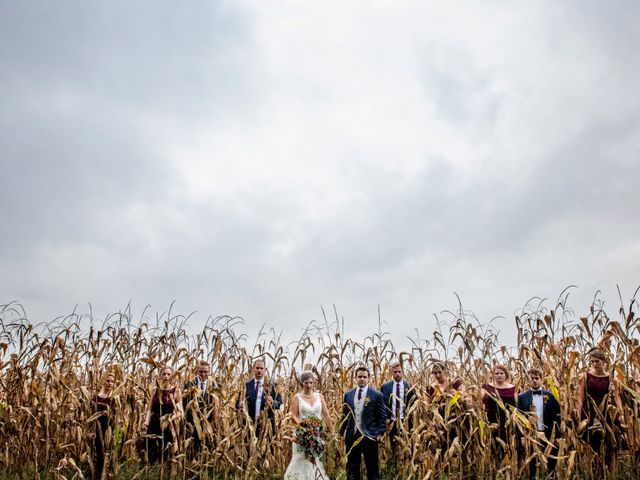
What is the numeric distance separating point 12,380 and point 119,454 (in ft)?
5.99

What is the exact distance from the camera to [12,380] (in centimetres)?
711

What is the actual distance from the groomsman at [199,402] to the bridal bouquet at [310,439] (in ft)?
4.00

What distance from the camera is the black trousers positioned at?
21.1ft

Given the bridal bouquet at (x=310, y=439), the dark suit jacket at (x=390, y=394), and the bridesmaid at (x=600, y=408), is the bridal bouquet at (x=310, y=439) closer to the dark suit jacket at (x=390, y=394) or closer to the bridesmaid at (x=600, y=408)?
the dark suit jacket at (x=390, y=394)

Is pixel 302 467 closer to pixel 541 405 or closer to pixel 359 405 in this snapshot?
pixel 359 405

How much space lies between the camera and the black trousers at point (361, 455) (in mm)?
6441

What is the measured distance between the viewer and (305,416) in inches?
257

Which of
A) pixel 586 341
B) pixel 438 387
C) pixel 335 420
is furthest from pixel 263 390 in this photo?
pixel 586 341

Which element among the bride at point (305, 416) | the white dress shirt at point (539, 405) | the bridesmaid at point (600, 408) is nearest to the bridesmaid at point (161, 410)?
the bride at point (305, 416)

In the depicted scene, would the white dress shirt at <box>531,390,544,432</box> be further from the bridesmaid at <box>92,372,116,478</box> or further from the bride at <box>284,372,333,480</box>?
→ the bridesmaid at <box>92,372,116,478</box>

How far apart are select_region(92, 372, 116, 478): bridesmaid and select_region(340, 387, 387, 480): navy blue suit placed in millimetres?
3018

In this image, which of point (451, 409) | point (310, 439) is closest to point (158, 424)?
point (310, 439)

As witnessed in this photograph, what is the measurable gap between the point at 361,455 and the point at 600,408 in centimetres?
292

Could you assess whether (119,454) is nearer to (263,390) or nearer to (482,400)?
(263,390)
